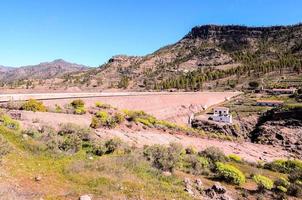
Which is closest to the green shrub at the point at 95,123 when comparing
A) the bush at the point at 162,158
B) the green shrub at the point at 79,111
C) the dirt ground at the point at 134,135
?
the dirt ground at the point at 134,135

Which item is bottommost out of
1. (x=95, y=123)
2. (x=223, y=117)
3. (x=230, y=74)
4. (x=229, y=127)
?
(x=229, y=127)

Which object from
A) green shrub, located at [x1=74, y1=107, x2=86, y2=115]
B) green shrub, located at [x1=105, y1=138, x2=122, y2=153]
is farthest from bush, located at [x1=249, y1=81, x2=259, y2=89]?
green shrub, located at [x1=105, y1=138, x2=122, y2=153]

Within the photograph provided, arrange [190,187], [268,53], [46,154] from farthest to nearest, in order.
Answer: [268,53] < [46,154] < [190,187]

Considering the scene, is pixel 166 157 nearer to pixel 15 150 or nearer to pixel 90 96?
pixel 15 150

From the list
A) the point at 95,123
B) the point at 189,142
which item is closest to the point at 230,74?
the point at 189,142

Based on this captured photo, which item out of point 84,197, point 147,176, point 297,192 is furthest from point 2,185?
point 297,192

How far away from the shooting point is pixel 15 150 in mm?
15477

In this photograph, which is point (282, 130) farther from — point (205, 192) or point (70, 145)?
point (70, 145)

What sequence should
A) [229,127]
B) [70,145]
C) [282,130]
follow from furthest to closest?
[229,127], [282,130], [70,145]

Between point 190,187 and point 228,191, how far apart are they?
7.56ft

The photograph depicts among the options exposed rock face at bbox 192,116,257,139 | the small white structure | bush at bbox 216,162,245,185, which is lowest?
exposed rock face at bbox 192,116,257,139

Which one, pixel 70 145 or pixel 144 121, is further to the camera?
pixel 144 121

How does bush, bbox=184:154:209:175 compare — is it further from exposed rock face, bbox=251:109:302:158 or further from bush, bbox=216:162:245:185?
exposed rock face, bbox=251:109:302:158

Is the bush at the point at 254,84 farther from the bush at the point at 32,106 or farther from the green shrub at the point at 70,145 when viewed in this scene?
the green shrub at the point at 70,145
